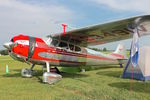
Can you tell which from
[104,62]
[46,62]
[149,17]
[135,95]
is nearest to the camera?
[135,95]

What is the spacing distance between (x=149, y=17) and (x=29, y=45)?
5083mm

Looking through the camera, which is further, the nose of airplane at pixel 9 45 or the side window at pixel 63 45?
the side window at pixel 63 45

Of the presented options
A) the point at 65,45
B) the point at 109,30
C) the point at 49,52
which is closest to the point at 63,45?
the point at 65,45

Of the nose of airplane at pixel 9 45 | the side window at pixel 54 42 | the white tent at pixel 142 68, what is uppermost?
the side window at pixel 54 42

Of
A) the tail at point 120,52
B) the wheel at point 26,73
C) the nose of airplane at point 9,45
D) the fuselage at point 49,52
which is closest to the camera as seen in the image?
the nose of airplane at point 9,45

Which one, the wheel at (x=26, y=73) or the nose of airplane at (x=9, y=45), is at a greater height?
the nose of airplane at (x=9, y=45)

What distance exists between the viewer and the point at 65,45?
32.1 ft

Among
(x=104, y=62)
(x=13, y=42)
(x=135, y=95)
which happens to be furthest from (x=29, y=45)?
(x=104, y=62)

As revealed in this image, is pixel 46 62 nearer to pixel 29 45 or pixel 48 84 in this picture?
pixel 29 45

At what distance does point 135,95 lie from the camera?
507 centimetres

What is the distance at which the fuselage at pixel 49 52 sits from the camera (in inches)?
316

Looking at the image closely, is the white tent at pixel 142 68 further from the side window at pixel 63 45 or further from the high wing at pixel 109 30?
the side window at pixel 63 45

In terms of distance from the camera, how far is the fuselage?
316 inches

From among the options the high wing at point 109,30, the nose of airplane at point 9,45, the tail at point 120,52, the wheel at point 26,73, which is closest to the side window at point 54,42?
the high wing at point 109,30
